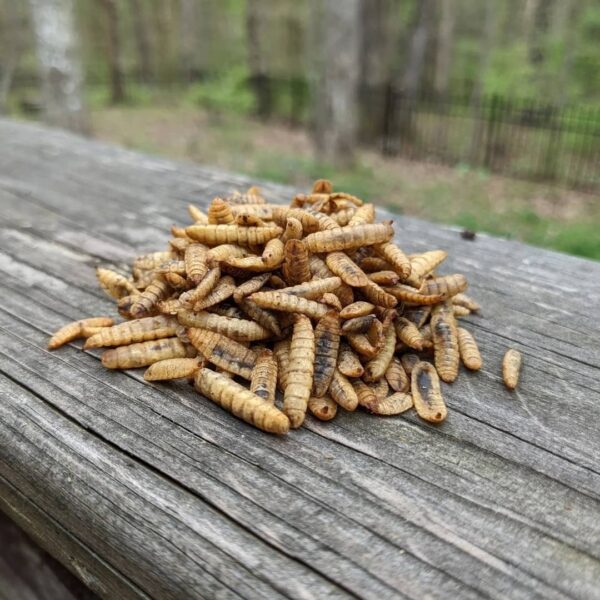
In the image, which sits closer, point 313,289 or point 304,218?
point 313,289

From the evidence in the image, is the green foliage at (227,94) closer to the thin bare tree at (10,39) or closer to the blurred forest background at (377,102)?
the blurred forest background at (377,102)

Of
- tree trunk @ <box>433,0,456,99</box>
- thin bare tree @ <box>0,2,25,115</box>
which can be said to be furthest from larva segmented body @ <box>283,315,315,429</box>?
tree trunk @ <box>433,0,456,99</box>

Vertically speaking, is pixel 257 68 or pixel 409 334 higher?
pixel 257 68

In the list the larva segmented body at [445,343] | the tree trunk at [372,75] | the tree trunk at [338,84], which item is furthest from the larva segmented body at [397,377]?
the tree trunk at [372,75]

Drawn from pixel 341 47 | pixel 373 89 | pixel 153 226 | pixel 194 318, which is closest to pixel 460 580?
pixel 194 318

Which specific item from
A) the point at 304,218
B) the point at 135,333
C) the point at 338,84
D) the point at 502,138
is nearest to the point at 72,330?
the point at 135,333

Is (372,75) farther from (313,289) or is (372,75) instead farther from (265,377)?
(265,377)
